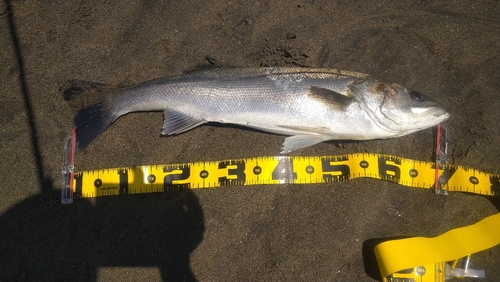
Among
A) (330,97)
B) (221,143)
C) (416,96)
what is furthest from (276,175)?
(416,96)

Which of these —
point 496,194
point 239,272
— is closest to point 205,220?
point 239,272

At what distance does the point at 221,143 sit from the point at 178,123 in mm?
486

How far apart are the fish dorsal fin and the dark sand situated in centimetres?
50

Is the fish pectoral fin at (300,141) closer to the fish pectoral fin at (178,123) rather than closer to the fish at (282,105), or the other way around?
the fish at (282,105)

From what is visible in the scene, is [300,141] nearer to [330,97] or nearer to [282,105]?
[282,105]

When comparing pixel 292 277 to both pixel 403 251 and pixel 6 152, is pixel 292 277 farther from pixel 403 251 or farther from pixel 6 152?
pixel 6 152

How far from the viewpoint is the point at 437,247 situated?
9.61 ft

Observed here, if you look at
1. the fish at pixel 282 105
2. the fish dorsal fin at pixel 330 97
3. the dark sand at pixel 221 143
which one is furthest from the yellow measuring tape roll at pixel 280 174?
the fish dorsal fin at pixel 330 97

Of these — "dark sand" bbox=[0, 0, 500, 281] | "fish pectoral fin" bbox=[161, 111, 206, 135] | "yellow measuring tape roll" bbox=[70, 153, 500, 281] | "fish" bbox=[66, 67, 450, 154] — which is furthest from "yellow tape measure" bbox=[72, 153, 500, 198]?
"fish pectoral fin" bbox=[161, 111, 206, 135]

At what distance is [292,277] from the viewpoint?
9.83 ft

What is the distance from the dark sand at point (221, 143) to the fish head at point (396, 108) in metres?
0.35

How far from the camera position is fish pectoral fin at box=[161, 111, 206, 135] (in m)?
3.24

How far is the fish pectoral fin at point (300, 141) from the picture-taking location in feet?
10.4

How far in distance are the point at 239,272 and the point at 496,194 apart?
2.60 metres
